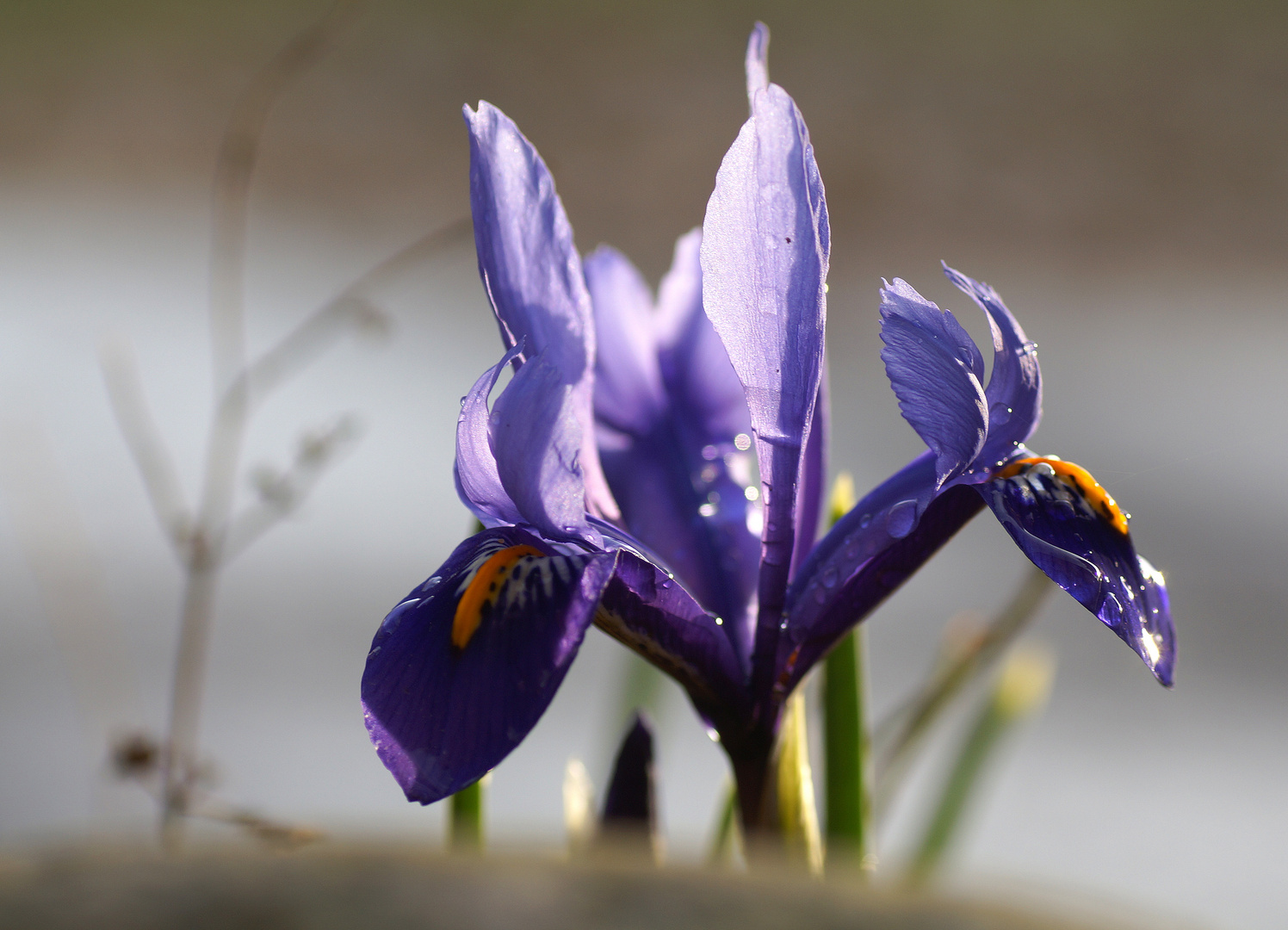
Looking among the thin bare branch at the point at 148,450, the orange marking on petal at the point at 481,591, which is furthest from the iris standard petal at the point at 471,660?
the thin bare branch at the point at 148,450

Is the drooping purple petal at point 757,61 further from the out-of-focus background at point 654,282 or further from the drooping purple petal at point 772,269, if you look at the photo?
the out-of-focus background at point 654,282

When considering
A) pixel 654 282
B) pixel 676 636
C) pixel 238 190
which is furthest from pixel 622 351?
pixel 654 282

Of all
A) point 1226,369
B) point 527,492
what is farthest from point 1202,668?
point 527,492

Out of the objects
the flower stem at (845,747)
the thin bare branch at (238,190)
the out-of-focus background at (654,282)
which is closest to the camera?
the flower stem at (845,747)

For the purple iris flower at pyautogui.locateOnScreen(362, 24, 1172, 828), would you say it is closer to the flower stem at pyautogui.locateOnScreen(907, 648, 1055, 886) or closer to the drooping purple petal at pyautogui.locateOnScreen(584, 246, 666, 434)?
the drooping purple petal at pyautogui.locateOnScreen(584, 246, 666, 434)

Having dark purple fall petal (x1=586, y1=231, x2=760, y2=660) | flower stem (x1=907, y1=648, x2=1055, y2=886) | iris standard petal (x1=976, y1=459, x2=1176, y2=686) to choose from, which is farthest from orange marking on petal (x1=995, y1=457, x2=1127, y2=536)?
flower stem (x1=907, y1=648, x2=1055, y2=886)

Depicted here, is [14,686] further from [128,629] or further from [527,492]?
[527,492]

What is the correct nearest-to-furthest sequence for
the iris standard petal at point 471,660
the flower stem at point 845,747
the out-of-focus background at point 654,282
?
the iris standard petal at point 471,660 < the flower stem at point 845,747 < the out-of-focus background at point 654,282
